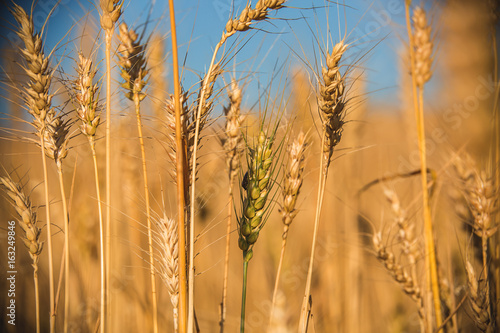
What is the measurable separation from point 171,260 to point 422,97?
78 centimetres

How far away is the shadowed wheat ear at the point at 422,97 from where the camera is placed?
72cm

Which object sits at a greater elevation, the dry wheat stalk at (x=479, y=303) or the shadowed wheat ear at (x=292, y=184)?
the shadowed wheat ear at (x=292, y=184)

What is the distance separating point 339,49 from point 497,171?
2.05ft

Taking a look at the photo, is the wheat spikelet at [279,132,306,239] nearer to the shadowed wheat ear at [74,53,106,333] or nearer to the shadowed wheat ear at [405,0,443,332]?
the shadowed wheat ear at [405,0,443,332]

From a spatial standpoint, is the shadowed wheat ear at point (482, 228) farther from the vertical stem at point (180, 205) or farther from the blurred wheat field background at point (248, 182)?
the vertical stem at point (180, 205)

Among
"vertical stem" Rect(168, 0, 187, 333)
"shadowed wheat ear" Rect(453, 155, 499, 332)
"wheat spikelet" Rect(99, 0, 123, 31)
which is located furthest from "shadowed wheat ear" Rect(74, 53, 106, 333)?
"shadowed wheat ear" Rect(453, 155, 499, 332)

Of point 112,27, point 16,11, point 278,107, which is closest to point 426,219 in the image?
point 278,107

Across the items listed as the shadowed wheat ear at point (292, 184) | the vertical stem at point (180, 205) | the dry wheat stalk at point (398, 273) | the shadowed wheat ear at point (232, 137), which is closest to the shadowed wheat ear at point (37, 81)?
the vertical stem at point (180, 205)

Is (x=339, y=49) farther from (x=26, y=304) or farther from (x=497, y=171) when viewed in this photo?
(x=26, y=304)

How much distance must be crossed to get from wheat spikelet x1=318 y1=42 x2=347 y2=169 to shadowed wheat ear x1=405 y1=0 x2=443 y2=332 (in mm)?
181

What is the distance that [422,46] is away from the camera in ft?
2.55

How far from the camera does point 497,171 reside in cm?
92

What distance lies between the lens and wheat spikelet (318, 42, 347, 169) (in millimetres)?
843

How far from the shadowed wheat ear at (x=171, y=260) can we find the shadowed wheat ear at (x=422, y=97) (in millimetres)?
650
